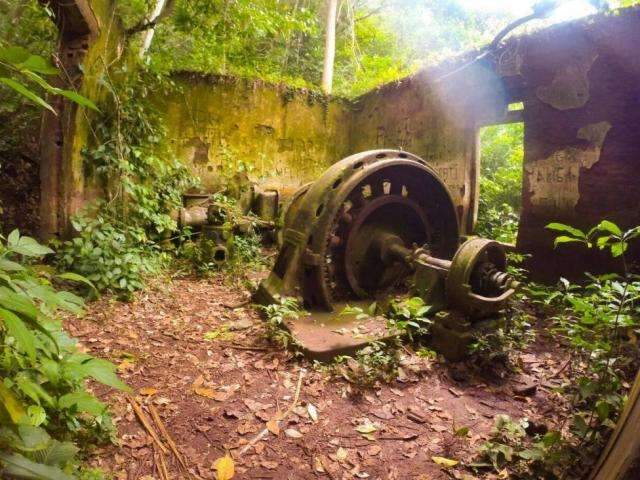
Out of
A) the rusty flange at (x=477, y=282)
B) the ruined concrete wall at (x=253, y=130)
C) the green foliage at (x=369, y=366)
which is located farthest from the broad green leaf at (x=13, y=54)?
the ruined concrete wall at (x=253, y=130)

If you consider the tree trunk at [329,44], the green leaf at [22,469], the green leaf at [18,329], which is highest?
the tree trunk at [329,44]

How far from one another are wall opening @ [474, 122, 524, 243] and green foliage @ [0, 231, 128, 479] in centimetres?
579

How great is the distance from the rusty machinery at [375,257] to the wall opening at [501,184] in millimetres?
2205

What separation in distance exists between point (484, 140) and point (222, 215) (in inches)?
279

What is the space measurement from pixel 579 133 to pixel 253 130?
5.35 meters

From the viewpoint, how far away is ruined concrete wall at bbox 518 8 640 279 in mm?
4234

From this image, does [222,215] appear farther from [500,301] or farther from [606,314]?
[606,314]

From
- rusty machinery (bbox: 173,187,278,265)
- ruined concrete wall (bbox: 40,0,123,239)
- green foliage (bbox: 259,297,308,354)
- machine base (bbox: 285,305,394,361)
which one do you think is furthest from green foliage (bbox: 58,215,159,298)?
machine base (bbox: 285,305,394,361)

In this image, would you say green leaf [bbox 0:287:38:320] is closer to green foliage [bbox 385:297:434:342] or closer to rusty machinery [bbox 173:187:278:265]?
green foliage [bbox 385:297:434:342]

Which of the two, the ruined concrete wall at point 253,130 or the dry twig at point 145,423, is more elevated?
the ruined concrete wall at point 253,130

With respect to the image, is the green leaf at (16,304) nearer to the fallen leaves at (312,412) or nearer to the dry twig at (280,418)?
the dry twig at (280,418)

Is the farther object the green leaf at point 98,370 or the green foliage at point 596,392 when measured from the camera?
the green foliage at point 596,392

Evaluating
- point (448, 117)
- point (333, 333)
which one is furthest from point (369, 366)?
point (448, 117)

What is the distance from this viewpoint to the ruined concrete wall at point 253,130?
6984 millimetres
